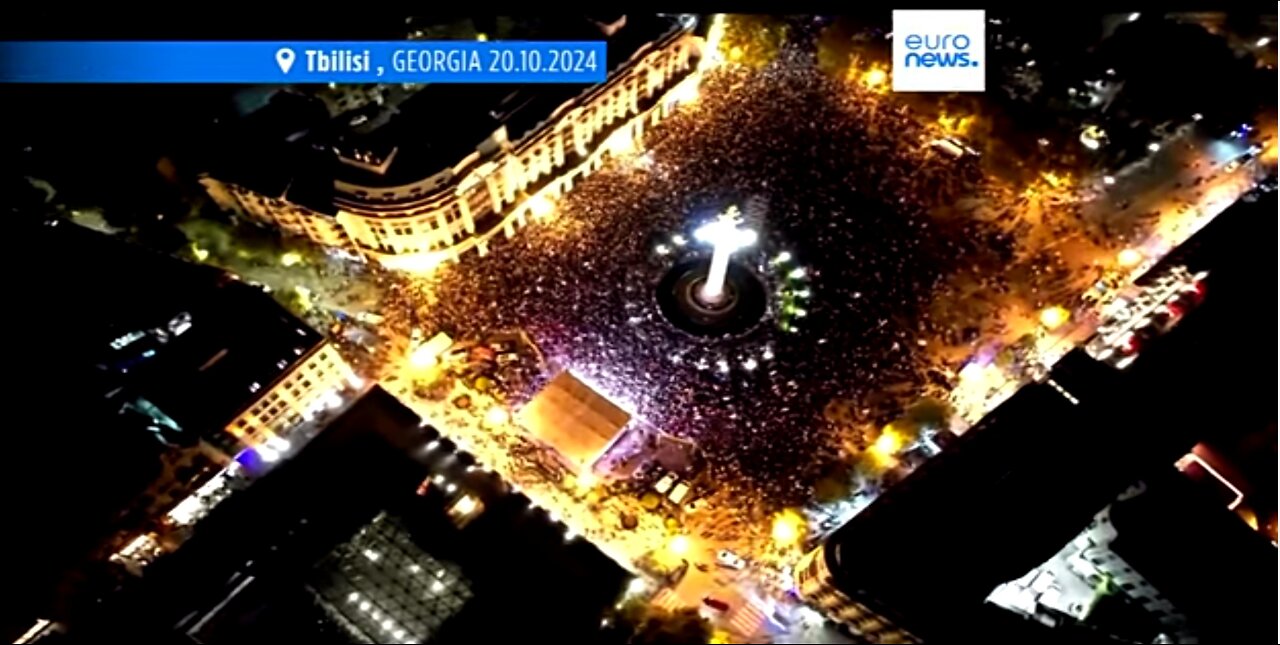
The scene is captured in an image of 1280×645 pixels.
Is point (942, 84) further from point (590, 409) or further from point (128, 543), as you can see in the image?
point (128, 543)

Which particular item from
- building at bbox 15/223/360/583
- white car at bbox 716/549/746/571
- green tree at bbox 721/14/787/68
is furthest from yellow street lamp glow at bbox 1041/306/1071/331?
building at bbox 15/223/360/583

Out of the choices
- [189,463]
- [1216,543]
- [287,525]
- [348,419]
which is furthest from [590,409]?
[1216,543]

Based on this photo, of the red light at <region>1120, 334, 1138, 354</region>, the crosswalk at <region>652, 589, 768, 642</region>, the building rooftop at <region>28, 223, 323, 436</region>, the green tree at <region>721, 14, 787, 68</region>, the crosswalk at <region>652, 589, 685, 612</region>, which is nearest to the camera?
the building rooftop at <region>28, 223, 323, 436</region>

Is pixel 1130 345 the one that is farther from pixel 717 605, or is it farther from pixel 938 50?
pixel 717 605

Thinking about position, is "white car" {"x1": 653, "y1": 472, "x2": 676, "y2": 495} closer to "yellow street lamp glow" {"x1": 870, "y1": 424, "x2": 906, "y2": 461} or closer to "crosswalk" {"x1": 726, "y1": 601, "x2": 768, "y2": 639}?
"crosswalk" {"x1": 726, "y1": 601, "x2": 768, "y2": 639}

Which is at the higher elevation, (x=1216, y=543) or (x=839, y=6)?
(x=839, y=6)

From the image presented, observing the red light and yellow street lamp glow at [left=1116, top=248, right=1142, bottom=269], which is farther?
yellow street lamp glow at [left=1116, top=248, right=1142, bottom=269]
